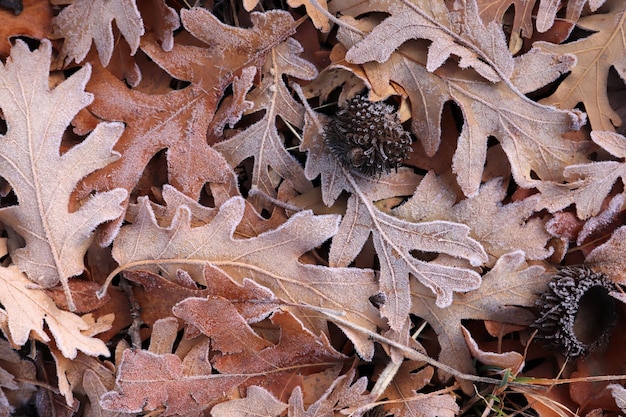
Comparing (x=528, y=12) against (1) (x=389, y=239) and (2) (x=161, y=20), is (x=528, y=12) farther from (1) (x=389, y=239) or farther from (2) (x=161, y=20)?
(2) (x=161, y=20)

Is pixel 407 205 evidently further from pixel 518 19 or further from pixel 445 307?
pixel 518 19

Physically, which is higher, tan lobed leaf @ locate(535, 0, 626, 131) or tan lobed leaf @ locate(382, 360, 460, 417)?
tan lobed leaf @ locate(535, 0, 626, 131)

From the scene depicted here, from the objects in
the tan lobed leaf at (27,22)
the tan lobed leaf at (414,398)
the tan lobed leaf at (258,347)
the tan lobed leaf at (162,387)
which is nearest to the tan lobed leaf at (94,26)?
the tan lobed leaf at (27,22)

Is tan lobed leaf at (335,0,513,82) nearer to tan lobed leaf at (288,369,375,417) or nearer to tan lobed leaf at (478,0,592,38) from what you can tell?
tan lobed leaf at (478,0,592,38)

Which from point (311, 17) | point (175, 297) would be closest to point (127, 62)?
point (311, 17)

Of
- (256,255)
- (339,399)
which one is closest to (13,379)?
(256,255)

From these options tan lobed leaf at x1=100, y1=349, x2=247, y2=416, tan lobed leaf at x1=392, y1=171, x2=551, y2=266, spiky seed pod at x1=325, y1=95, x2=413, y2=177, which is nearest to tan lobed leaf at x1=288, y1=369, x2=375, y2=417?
tan lobed leaf at x1=100, y1=349, x2=247, y2=416
